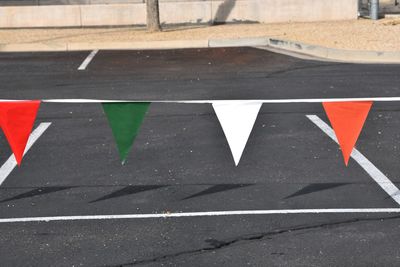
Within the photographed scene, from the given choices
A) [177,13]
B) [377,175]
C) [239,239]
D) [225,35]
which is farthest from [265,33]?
[239,239]

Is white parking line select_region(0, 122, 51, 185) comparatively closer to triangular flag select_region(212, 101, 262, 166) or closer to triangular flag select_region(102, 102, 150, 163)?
triangular flag select_region(102, 102, 150, 163)

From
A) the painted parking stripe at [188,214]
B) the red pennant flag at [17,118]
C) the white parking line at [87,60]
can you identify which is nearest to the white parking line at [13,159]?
the red pennant flag at [17,118]

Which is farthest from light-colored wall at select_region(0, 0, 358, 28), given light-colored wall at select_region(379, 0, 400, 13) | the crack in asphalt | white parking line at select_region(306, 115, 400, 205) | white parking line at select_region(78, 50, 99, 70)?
the crack in asphalt

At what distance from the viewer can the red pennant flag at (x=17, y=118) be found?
8.73 meters

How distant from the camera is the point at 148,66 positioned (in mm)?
20656

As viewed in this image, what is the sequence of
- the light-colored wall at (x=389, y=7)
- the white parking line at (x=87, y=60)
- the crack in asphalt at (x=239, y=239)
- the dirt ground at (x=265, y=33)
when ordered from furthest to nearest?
the light-colored wall at (x=389, y=7) → the dirt ground at (x=265, y=33) → the white parking line at (x=87, y=60) → the crack in asphalt at (x=239, y=239)

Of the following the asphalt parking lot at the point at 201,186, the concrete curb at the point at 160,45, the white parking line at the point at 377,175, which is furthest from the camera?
the concrete curb at the point at 160,45

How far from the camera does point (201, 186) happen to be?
9.51 meters

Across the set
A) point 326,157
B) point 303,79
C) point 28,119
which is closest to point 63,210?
point 28,119

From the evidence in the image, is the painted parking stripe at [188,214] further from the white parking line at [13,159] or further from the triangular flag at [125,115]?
the white parking line at [13,159]

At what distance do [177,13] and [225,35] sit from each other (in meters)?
4.25

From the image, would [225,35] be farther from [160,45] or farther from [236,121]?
[236,121]

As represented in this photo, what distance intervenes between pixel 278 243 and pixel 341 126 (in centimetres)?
163

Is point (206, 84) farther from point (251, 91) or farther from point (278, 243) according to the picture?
point (278, 243)
